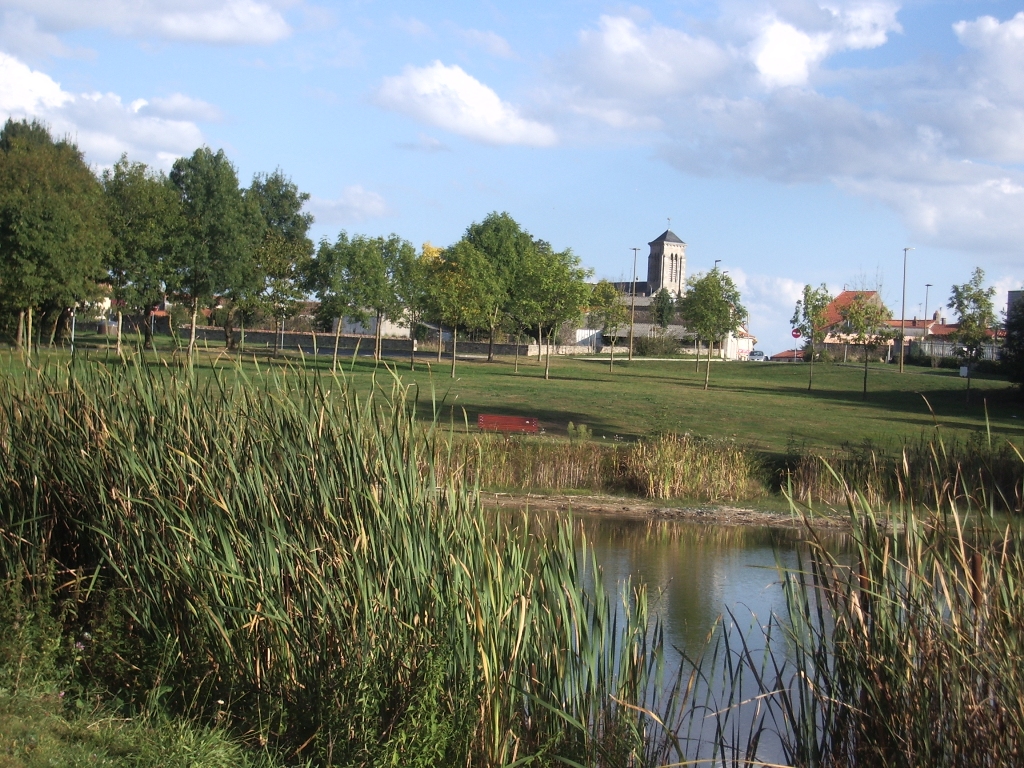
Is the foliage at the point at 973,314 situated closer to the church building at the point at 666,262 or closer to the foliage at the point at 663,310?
the foliage at the point at 663,310

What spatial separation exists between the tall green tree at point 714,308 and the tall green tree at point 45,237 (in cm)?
2378

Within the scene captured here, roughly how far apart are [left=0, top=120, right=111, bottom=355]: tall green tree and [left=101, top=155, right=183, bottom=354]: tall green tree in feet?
12.8

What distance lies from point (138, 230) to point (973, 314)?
31.5 meters

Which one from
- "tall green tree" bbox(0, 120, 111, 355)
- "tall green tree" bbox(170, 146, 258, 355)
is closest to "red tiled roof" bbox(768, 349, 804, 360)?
"tall green tree" bbox(170, 146, 258, 355)

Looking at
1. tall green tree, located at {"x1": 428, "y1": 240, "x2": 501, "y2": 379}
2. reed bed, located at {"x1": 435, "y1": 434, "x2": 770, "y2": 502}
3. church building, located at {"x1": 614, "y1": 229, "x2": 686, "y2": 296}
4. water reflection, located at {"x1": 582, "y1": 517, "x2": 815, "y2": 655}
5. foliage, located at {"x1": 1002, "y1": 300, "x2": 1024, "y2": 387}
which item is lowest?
water reflection, located at {"x1": 582, "y1": 517, "x2": 815, "y2": 655}

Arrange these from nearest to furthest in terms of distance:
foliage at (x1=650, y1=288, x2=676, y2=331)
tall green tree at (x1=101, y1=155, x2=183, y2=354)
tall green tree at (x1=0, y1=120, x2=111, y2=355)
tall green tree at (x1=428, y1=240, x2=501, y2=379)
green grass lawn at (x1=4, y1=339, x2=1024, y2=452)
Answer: green grass lawn at (x1=4, y1=339, x2=1024, y2=452) → tall green tree at (x1=0, y1=120, x2=111, y2=355) → tall green tree at (x1=101, y1=155, x2=183, y2=354) → tall green tree at (x1=428, y1=240, x2=501, y2=379) → foliage at (x1=650, y1=288, x2=676, y2=331)

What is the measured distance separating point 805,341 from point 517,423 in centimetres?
2975

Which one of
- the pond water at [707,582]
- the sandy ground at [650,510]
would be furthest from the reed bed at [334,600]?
the sandy ground at [650,510]

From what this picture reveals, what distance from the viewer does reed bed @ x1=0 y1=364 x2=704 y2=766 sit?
17.6 feet

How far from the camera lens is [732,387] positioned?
4428cm

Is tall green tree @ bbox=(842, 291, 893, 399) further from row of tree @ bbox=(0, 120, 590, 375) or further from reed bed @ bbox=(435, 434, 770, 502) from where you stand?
reed bed @ bbox=(435, 434, 770, 502)

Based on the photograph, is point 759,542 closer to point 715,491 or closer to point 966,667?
point 715,491

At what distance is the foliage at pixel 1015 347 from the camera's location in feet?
122

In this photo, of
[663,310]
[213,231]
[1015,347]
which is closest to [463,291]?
[213,231]
